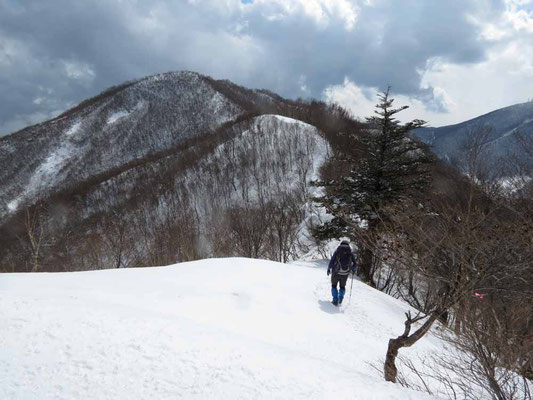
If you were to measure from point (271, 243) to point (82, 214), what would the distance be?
2631 inches

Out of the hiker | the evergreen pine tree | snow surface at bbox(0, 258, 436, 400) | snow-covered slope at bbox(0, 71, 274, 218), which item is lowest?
snow surface at bbox(0, 258, 436, 400)

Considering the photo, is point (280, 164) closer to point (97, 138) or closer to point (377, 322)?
point (377, 322)

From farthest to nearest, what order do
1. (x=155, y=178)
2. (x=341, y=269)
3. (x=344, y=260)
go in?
(x=155, y=178)
(x=344, y=260)
(x=341, y=269)

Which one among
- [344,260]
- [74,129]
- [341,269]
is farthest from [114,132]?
[341,269]

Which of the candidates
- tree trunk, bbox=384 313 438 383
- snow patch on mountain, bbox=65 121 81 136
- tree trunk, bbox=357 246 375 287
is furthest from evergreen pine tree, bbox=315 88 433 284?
snow patch on mountain, bbox=65 121 81 136

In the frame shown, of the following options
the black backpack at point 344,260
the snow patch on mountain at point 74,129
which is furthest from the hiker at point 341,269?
the snow patch on mountain at point 74,129

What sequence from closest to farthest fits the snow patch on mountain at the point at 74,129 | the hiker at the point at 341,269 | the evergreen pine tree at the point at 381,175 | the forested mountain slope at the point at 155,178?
the hiker at the point at 341,269 → the evergreen pine tree at the point at 381,175 → the forested mountain slope at the point at 155,178 → the snow patch on mountain at the point at 74,129

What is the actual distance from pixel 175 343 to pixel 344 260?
613 cm

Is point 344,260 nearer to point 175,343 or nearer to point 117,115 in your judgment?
point 175,343

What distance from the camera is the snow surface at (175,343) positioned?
12.2ft

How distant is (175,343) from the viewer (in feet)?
14.9

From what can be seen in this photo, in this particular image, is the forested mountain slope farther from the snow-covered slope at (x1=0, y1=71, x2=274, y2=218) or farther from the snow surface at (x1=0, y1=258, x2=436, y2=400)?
the snow surface at (x1=0, y1=258, x2=436, y2=400)

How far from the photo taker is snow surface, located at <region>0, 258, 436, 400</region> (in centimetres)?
372

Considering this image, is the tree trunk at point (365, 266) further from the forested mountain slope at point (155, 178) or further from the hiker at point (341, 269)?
the forested mountain slope at point (155, 178)
